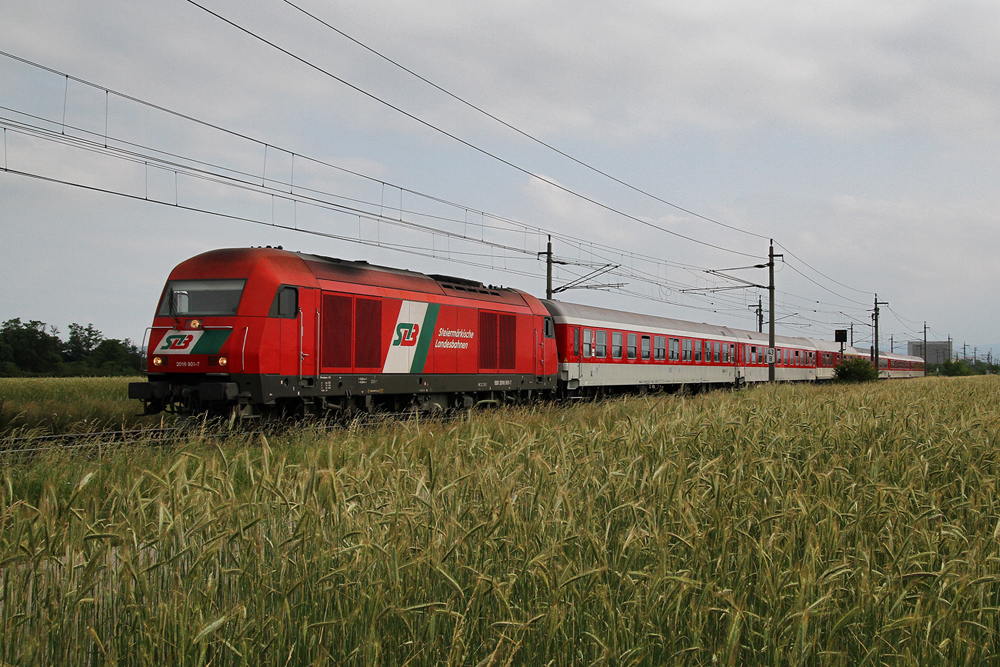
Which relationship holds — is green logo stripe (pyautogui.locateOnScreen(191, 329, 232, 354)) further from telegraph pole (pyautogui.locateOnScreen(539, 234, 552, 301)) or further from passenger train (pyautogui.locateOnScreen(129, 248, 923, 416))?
telegraph pole (pyautogui.locateOnScreen(539, 234, 552, 301))

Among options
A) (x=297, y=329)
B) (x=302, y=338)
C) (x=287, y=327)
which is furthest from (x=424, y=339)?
(x=287, y=327)

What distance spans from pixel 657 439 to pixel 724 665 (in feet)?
14.2

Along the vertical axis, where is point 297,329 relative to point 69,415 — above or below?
above

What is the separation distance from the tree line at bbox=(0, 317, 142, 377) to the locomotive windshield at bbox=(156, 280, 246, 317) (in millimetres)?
50163

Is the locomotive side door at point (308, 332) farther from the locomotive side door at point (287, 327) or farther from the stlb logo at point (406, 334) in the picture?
the stlb logo at point (406, 334)

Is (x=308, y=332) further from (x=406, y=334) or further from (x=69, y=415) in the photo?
(x=69, y=415)

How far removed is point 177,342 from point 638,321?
67.8ft

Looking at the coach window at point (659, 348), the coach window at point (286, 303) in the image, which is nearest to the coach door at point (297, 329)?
the coach window at point (286, 303)

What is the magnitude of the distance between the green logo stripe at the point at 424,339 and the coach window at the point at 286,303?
3799 millimetres

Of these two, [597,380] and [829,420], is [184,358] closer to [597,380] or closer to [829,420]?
[829,420]

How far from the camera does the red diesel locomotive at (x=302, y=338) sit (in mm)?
13961

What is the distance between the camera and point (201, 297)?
14477mm

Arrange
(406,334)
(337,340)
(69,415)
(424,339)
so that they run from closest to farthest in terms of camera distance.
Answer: (337,340) → (69,415) → (406,334) → (424,339)

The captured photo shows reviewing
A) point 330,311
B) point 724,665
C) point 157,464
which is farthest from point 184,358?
point 724,665
